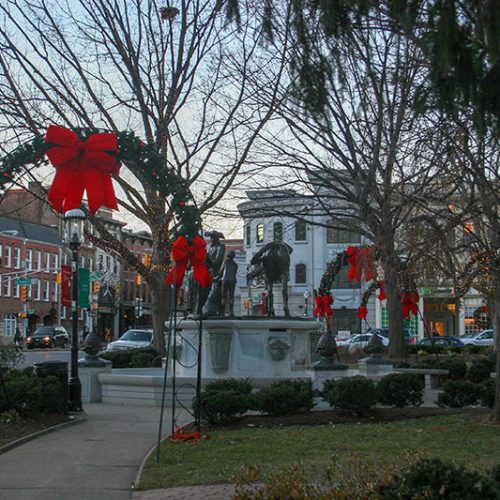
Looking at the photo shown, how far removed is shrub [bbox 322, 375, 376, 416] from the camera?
1373 centimetres

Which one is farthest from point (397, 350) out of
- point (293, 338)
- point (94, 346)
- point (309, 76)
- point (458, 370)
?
point (309, 76)

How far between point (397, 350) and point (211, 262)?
48.2ft

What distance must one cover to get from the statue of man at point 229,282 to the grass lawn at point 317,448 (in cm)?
748

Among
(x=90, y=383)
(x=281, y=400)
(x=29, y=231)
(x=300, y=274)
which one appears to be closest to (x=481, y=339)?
(x=300, y=274)

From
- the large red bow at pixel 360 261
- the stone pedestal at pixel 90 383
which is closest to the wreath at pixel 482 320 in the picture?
the large red bow at pixel 360 261

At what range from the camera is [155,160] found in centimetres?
1498

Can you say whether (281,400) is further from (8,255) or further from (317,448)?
(8,255)

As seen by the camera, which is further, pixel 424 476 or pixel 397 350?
pixel 397 350

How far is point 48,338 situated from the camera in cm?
6209

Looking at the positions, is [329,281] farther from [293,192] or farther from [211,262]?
[211,262]

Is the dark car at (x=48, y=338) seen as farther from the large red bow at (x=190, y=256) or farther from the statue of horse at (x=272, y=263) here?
the large red bow at (x=190, y=256)

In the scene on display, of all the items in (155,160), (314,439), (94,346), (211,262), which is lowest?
(314,439)

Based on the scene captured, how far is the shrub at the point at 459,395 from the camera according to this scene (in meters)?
15.2

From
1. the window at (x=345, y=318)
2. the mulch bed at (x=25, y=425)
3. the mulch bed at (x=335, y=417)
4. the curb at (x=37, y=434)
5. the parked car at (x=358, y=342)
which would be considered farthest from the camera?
the window at (x=345, y=318)
